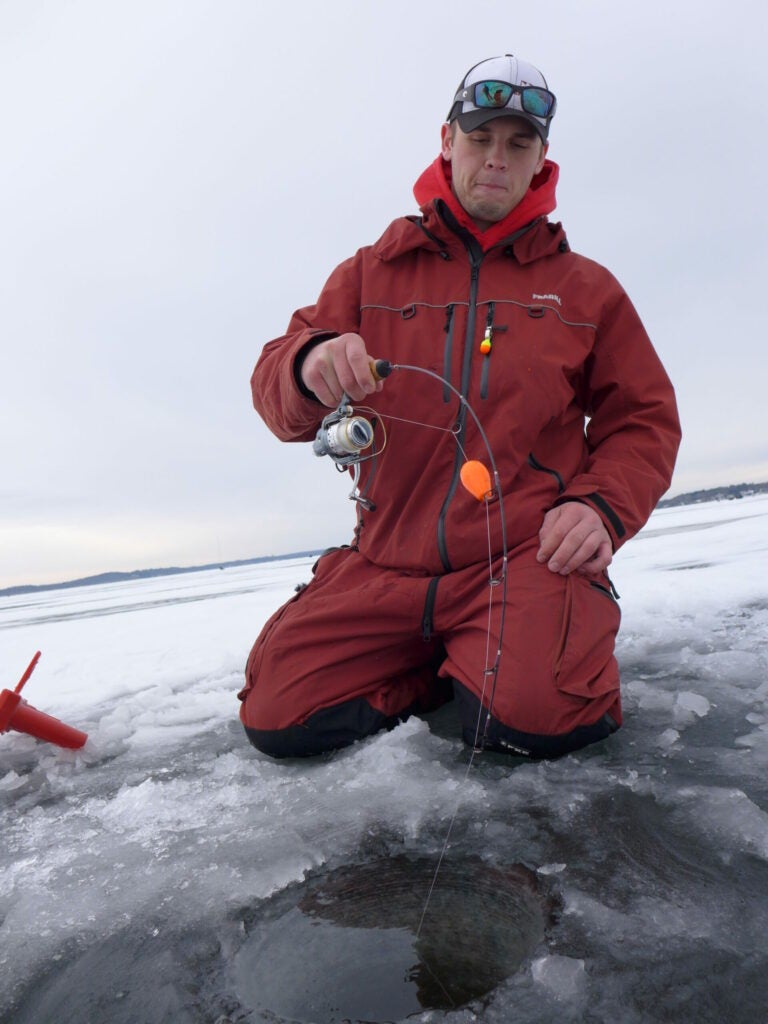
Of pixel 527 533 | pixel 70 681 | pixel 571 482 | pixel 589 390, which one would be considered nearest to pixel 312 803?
pixel 527 533

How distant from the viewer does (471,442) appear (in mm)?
2113

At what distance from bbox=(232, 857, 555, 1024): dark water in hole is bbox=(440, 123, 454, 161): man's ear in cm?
216

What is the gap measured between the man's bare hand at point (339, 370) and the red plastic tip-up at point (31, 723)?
1.21 metres

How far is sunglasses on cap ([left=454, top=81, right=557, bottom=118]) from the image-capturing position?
2.11 m

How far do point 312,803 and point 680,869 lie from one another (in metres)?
0.81

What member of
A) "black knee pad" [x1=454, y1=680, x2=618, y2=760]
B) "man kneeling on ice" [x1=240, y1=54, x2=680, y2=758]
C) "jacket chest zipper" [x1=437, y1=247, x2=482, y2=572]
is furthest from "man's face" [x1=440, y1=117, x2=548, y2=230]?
"black knee pad" [x1=454, y1=680, x2=618, y2=760]

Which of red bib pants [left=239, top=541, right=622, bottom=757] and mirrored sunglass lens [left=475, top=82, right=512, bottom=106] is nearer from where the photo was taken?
red bib pants [left=239, top=541, right=622, bottom=757]

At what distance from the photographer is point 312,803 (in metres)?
1.62

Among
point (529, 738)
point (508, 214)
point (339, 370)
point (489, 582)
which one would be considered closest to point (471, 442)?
point (489, 582)

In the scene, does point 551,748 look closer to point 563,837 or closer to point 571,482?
point 563,837

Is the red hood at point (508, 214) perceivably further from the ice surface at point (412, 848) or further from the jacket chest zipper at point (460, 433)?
the ice surface at point (412, 848)

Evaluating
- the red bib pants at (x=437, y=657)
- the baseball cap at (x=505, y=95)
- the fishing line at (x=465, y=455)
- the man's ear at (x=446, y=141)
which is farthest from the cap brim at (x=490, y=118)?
the red bib pants at (x=437, y=657)

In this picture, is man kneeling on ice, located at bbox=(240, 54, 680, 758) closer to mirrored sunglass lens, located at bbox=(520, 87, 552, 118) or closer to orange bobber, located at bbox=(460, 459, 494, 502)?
mirrored sunglass lens, located at bbox=(520, 87, 552, 118)

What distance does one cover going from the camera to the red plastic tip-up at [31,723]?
6.82 feet
